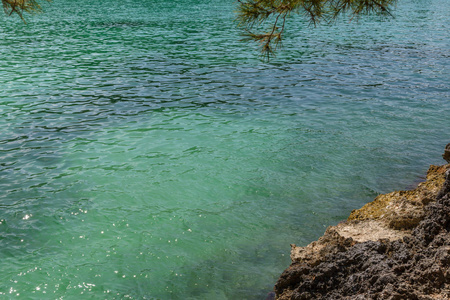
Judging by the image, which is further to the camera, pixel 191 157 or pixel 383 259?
pixel 191 157

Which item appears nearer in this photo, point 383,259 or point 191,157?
point 383,259

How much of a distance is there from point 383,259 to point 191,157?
7615mm

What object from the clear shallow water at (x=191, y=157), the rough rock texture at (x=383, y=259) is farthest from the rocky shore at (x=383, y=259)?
the clear shallow water at (x=191, y=157)

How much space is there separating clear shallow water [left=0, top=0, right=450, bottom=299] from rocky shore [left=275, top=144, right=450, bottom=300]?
1223mm

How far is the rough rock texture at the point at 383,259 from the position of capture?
16.4 ft

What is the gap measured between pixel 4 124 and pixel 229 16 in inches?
1368

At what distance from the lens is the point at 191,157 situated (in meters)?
12.5

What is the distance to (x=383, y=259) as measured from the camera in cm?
555

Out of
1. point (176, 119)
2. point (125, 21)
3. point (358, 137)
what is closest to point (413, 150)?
point (358, 137)

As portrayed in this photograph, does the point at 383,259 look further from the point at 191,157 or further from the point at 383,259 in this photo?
the point at 191,157

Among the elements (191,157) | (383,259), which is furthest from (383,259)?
(191,157)

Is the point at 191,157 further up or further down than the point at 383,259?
further down

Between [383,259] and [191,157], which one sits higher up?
[383,259]

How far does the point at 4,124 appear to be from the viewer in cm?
1423
